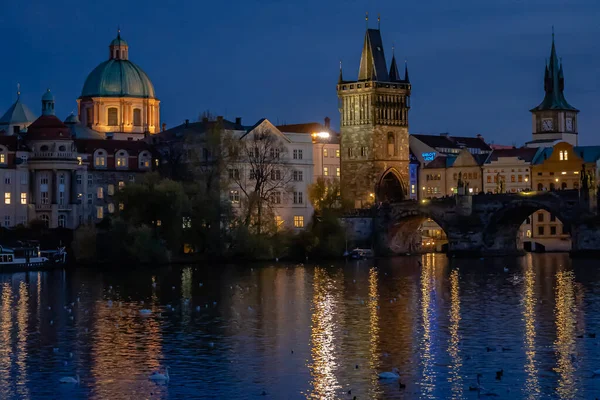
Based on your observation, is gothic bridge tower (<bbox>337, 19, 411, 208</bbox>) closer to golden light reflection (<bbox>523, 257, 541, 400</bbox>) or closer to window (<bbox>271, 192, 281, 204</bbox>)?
window (<bbox>271, 192, 281, 204</bbox>)

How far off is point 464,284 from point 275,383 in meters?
40.2

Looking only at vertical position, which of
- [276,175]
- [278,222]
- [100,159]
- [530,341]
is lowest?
[530,341]

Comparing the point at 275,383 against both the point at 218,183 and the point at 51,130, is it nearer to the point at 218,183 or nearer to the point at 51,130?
the point at 218,183

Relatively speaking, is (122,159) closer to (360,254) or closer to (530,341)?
(360,254)

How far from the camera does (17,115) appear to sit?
151m

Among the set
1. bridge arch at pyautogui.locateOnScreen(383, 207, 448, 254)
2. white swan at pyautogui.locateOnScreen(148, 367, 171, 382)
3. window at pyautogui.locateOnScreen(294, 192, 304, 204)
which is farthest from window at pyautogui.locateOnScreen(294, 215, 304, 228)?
white swan at pyautogui.locateOnScreen(148, 367, 171, 382)

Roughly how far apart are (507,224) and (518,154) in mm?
32688

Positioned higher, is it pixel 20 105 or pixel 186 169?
pixel 20 105

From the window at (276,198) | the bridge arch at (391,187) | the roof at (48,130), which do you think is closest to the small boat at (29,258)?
the roof at (48,130)

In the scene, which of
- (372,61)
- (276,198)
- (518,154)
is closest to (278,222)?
(276,198)

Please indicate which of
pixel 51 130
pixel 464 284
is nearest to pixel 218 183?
pixel 51 130

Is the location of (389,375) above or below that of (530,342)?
below

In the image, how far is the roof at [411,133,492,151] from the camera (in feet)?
547

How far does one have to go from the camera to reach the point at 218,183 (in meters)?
106
